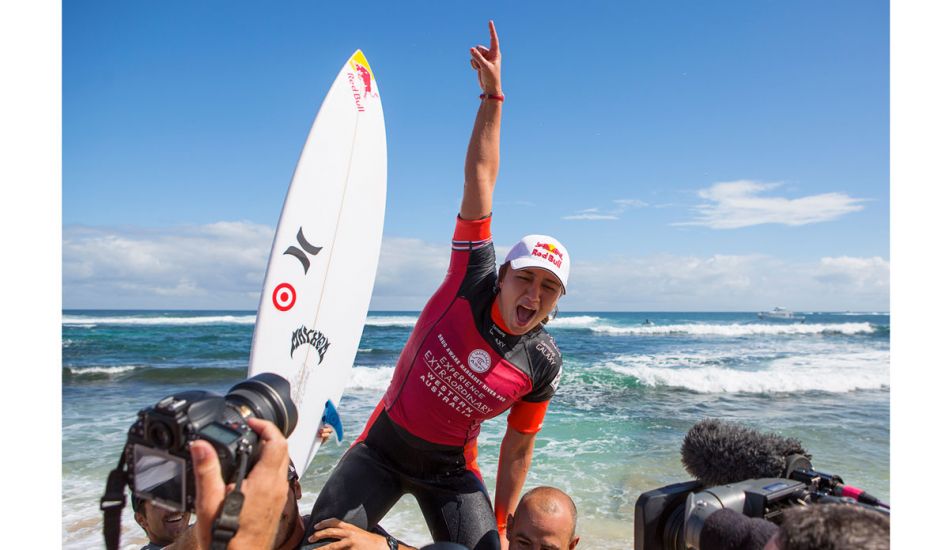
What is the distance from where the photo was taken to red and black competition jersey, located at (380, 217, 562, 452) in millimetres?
2674

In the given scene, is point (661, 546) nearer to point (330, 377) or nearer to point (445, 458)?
point (445, 458)

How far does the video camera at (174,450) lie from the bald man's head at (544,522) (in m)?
1.30

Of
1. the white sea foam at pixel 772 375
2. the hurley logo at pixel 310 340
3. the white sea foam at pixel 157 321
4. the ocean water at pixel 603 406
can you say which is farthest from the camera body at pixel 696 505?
the white sea foam at pixel 157 321

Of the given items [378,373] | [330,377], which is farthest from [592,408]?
[330,377]

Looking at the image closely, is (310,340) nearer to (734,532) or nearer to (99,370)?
(734,532)

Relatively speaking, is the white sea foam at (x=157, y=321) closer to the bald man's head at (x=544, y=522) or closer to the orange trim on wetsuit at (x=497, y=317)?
the orange trim on wetsuit at (x=497, y=317)

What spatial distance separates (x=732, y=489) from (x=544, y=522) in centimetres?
98

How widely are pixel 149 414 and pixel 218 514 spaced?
0.30 m

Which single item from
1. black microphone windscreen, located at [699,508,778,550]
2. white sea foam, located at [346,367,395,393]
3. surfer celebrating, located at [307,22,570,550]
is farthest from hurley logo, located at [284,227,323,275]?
white sea foam, located at [346,367,395,393]

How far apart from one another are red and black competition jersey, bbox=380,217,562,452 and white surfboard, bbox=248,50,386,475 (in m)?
1.38

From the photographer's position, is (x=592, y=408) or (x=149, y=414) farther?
(x=592, y=408)

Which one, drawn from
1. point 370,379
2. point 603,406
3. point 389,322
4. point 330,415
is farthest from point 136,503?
point 389,322

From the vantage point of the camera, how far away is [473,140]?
2.65 m

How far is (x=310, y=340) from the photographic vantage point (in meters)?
4.08
